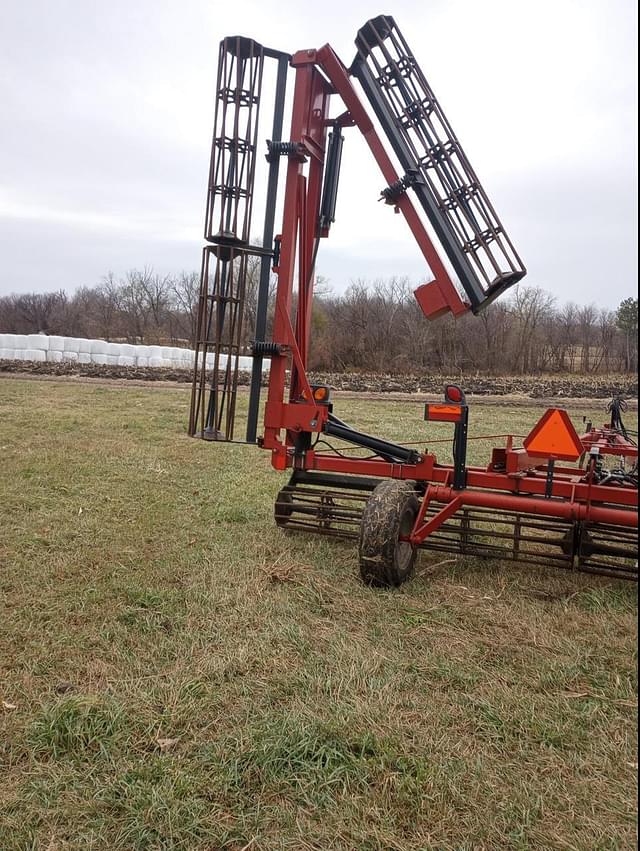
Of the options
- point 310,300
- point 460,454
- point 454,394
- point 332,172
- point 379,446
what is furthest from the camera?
point 310,300

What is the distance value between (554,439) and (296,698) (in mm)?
2401

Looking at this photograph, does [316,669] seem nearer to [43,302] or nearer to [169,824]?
[169,824]

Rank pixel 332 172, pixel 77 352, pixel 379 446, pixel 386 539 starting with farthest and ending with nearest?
pixel 77 352, pixel 332 172, pixel 379 446, pixel 386 539

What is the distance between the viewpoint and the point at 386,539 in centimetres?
401

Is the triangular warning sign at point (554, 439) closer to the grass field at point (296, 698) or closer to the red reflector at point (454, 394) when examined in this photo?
the red reflector at point (454, 394)

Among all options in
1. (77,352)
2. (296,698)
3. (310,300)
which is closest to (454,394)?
(310,300)

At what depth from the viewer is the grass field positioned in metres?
2.12

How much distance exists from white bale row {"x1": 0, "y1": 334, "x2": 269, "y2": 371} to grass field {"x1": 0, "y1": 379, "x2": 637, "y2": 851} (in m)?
21.4

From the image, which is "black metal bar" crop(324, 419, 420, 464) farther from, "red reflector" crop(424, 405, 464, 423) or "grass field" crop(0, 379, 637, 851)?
"grass field" crop(0, 379, 637, 851)

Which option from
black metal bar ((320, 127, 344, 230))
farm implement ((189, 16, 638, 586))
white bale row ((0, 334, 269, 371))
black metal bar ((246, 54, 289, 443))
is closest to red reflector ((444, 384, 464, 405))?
farm implement ((189, 16, 638, 586))

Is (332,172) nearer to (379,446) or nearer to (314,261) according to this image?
(314,261)

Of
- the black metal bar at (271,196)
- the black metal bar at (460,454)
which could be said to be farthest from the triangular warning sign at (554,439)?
the black metal bar at (271,196)

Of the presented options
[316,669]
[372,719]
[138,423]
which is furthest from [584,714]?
[138,423]

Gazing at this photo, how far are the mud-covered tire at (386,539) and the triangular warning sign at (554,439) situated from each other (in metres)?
0.89
